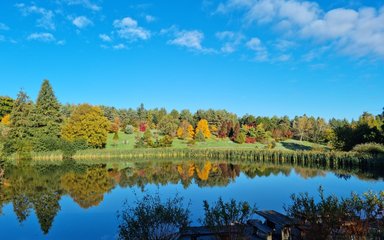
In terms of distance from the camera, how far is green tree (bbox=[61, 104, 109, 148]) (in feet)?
153

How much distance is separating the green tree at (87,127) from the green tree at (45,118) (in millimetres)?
1746

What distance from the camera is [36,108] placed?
157 feet

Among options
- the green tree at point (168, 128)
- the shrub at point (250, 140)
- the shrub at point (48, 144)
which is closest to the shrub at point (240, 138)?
the shrub at point (250, 140)

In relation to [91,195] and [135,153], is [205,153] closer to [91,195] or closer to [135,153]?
[135,153]

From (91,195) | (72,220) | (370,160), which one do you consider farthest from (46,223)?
(370,160)

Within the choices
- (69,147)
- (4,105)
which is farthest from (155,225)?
(4,105)

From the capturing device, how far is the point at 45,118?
47.5 m

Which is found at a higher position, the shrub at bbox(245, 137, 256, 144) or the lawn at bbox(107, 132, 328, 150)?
the shrub at bbox(245, 137, 256, 144)

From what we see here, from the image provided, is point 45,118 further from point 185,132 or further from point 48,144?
point 185,132

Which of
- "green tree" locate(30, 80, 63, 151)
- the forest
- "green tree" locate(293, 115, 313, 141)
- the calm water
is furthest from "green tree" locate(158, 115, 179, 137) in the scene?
the calm water

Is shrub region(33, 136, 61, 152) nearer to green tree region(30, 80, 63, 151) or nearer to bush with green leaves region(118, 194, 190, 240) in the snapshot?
green tree region(30, 80, 63, 151)

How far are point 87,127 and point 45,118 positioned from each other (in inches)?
245

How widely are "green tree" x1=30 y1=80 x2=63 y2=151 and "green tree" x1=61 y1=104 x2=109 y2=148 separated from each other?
175 centimetres

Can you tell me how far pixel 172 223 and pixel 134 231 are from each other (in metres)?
0.77
